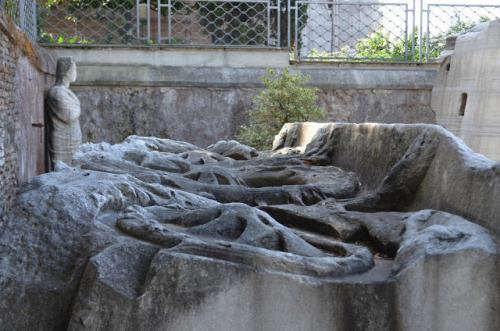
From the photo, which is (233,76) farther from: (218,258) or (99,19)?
(218,258)

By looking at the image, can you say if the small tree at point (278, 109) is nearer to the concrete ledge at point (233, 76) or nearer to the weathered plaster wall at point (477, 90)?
the concrete ledge at point (233, 76)

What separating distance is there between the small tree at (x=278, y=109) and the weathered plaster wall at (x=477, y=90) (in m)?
1.98

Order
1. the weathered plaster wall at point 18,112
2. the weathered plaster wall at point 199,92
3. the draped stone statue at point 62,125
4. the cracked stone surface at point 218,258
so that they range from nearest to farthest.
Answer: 1. the cracked stone surface at point 218,258
2. the weathered plaster wall at point 18,112
3. the draped stone statue at point 62,125
4. the weathered plaster wall at point 199,92

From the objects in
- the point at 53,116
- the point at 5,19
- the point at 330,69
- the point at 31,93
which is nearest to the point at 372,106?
the point at 330,69

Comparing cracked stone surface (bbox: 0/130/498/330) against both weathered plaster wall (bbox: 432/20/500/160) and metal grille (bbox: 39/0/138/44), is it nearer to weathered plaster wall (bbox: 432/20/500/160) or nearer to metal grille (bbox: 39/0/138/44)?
weathered plaster wall (bbox: 432/20/500/160)

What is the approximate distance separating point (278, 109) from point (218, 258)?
8349 mm

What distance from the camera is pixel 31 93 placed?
5676 mm

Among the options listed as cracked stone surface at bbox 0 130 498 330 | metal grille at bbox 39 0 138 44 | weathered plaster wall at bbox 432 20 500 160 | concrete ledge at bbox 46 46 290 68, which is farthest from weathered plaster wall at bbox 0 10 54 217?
metal grille at bbox 39 0 138 44

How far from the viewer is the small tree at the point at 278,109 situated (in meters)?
11.5

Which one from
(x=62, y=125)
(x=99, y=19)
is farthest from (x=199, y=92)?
(x=62, y=125)

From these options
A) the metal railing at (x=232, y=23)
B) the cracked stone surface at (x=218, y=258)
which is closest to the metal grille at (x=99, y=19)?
the metal railing at (x=232, y=23)

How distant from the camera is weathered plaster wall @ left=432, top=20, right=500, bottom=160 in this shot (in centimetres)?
942

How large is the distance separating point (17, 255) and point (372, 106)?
31.2 ft

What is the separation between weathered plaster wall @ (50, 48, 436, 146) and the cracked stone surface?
7.26m
